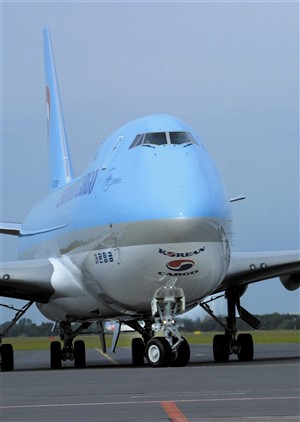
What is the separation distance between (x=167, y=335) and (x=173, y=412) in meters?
10.1

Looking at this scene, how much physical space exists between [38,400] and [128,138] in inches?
412

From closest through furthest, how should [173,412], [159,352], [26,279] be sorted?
[173,412], [159,352], [26,279]

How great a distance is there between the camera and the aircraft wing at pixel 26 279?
85.4 ft

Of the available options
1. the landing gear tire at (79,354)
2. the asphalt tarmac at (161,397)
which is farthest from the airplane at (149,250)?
the asphalt tarmac at (161,397)

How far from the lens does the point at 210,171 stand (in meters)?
22.8

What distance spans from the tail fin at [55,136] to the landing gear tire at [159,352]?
15917mm

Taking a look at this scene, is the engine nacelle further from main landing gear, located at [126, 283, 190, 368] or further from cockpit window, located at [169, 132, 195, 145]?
cockpit window, located at [169, 132, 195, 145]

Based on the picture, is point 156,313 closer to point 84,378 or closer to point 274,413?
point 84,378

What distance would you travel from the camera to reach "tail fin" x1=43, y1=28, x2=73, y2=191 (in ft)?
125

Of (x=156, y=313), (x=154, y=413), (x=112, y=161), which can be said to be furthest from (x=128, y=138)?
(x=154, y=413)

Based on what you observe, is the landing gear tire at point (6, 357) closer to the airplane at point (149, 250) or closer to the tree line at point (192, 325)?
the airplane at point (149, 250)

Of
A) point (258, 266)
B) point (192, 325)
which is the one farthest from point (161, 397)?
point (192, 325)

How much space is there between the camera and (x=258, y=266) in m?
25.9

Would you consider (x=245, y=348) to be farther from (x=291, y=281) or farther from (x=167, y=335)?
(x=167, y=335)
